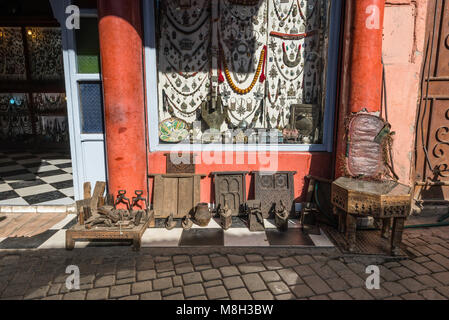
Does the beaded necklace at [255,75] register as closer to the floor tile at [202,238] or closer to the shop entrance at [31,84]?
the floor tile at [202,238]

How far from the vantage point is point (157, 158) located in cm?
446

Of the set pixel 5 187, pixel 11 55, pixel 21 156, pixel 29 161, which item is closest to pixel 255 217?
pixel 5 187

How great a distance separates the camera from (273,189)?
4.49m

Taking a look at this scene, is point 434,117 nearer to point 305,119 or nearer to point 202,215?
point 305,119

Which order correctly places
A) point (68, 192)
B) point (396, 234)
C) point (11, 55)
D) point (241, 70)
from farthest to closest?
point (11, 55) → point (68, 192) → point (241, 70) → point (396, 234)

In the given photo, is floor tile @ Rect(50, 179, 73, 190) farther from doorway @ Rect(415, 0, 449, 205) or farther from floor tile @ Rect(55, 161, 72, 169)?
doorway @ Rect(415, 0, 449, 205)

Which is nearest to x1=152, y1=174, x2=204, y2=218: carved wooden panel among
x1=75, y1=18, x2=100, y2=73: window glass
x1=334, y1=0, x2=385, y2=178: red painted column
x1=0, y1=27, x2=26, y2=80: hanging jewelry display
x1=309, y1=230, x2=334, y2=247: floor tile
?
x1=309, y1=230, x2=334, y2=247: floor tile

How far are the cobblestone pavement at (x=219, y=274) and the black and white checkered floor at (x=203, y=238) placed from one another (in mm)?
157

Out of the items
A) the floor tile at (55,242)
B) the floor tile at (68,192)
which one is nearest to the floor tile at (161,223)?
the floor tile at (55,242)

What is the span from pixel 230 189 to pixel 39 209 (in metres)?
2.92

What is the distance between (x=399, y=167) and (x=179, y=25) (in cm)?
385

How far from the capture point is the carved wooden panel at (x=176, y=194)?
14.3ft

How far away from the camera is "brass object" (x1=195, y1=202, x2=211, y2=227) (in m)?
4.08
